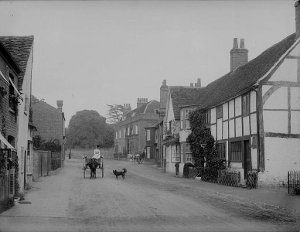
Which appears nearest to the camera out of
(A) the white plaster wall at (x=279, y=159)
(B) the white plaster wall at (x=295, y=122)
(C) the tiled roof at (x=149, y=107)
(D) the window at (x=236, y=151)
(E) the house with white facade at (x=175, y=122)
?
(A) the white plaster wall at (x=279, y=159)

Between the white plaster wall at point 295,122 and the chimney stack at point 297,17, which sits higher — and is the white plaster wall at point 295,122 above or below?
below

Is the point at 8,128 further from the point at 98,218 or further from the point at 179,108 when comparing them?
the point at 179,108

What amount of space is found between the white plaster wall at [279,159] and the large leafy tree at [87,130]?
2757 inches

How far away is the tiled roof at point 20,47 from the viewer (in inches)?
747

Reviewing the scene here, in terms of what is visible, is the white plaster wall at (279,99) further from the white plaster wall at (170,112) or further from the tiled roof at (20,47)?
the white plaster wall at (170,112)

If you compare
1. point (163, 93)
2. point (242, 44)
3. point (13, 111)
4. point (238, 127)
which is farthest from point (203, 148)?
point (163, 93)

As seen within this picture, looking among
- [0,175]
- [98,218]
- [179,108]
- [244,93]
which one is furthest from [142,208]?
[179,108]

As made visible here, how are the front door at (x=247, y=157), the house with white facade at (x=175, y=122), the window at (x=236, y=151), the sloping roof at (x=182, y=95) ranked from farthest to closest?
the sloping roof at (x=182, y=95) → the house with white facade at (x=175, y=122) → the window at (x=236, y=151) → the front door at (x=247, y=157)

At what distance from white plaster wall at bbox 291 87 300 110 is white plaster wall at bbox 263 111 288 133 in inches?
25.6

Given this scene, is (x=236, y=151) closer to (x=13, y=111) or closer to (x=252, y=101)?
(x=252, y=101)

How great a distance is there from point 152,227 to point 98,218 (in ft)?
6.86

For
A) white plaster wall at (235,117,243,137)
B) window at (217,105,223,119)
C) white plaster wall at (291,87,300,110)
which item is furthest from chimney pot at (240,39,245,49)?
white plaster wall at (291,87,300,110)

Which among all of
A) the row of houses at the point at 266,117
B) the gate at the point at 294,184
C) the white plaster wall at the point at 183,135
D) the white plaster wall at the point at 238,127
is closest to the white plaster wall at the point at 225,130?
the row of houses at the point at 266,117

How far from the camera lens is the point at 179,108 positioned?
131ft
